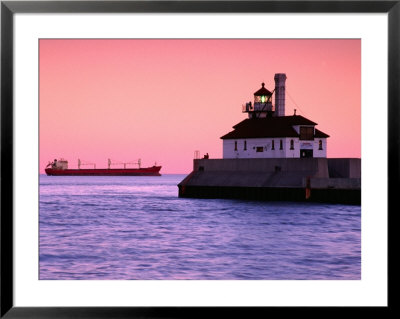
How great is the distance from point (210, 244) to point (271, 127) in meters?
19.2

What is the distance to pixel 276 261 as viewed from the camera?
58.9ft

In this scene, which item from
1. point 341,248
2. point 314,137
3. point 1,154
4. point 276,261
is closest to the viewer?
point 1,154

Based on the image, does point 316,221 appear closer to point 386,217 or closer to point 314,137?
point 314,137

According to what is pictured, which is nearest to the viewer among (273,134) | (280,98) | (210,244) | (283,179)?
(210,244)

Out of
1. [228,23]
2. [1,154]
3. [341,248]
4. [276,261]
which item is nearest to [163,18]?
[228,23]

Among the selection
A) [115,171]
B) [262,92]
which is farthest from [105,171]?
[262,92]

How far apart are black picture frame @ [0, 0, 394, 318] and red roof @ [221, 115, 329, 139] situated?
3439 cm

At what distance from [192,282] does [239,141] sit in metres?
36.1

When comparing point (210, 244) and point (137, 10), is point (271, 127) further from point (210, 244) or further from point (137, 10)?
point (137, 10)

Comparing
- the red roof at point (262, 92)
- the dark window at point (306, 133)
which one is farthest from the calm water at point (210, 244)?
the red roof at point (262, 92)

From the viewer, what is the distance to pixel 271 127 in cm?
4072

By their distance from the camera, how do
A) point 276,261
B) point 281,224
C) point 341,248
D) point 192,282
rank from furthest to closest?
point 281,224 < point 341,248 < point 276,261 < point 192,282

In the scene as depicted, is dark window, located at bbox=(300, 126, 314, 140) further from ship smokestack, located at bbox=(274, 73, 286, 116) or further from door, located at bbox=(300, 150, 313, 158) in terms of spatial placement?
ship smokestack, located at bbox=(274, 73, 286, 116)

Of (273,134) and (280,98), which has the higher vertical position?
(280,98)
